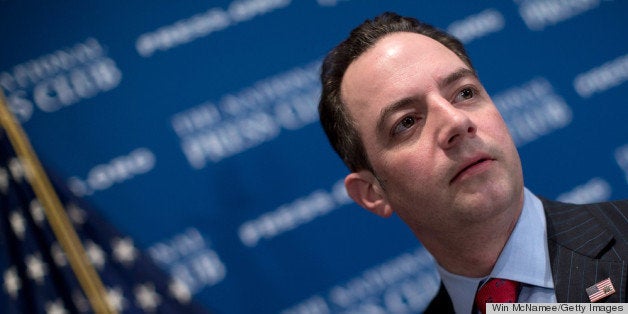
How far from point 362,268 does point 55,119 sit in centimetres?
166

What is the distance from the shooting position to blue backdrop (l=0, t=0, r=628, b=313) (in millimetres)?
2725

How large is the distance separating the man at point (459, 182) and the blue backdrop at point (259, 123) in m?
0.98

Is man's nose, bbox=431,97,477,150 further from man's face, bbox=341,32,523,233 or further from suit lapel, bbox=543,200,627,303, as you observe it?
suit lapel, bbox=543,200,627,303

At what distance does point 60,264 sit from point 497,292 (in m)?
1.91

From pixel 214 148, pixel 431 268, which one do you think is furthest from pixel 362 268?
pixel 214 148

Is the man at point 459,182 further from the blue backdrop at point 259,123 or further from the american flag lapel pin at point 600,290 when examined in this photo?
the blue backdrop at point 259,123

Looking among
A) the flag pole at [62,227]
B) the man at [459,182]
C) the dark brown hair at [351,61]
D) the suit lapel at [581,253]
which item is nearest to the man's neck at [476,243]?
the man at [459,182]

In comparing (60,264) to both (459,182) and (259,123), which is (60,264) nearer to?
(259,123)

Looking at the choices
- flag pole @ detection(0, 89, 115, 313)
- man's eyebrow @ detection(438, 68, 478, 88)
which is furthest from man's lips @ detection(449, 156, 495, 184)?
flag pole @ detection(0, 89, 115, 313)

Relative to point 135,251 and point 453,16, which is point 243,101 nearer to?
point 135,251

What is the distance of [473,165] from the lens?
1.47 m

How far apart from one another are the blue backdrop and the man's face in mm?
1020

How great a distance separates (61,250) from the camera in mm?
2562

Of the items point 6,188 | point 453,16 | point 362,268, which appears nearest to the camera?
point 6,188
